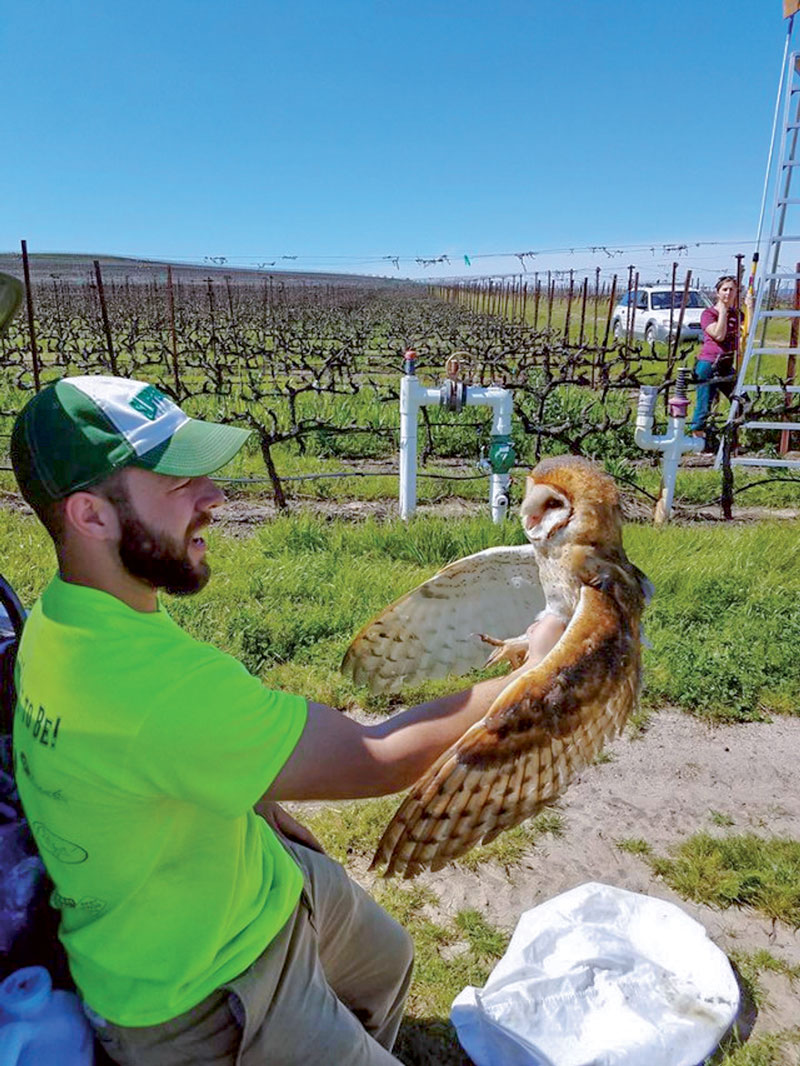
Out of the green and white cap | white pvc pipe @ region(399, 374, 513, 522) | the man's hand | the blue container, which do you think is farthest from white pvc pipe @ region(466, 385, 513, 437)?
the blue container

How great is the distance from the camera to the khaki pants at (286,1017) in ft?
4.50

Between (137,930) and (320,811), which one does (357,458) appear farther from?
(137,930)

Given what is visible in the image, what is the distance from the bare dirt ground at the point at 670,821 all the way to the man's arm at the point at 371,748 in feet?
4.68

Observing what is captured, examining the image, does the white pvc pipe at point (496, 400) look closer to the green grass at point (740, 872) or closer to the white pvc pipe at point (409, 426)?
the white pvc pipe at point (409, 426)

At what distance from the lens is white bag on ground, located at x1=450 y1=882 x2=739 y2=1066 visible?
2188 mm

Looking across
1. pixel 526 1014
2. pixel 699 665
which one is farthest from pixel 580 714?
pixel 699 665

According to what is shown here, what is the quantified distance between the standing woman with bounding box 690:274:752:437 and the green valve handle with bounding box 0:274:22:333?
9358 mm

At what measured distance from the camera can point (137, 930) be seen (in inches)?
52.9

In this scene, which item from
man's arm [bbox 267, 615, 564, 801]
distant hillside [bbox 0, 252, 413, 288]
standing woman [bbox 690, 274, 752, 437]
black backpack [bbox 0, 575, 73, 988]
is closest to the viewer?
man's arm [bbox 267, 615, 564, 801]

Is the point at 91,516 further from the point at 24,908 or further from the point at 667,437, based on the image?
the point at 667,437

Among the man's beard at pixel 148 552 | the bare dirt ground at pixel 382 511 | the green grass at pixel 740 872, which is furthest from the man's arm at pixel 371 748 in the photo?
the bare dirt ground at pixel 382 511

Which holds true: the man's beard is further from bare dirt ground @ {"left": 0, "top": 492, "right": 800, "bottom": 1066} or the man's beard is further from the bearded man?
bare dirt ground @ {"left": 0, "top": 492, "right": 800, "bottom": 1066}

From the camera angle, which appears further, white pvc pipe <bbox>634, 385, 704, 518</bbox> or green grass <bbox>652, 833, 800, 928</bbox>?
white pvc pipe <bbox>634, 385, 704, 518</bbox>

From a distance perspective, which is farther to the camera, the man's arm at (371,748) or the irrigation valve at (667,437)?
the irrigation valve at (667,437)
